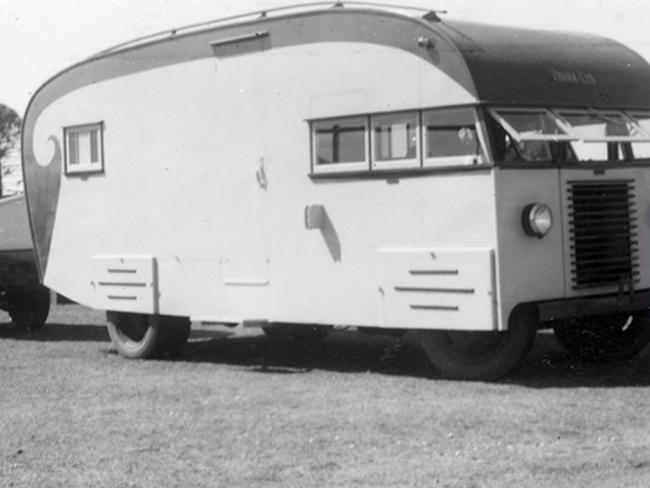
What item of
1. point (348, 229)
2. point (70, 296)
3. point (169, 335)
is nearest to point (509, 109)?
point (348, 229)

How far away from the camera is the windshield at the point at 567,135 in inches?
366

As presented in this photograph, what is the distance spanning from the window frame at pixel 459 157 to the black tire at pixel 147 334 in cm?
365

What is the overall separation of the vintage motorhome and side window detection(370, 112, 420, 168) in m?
0.02

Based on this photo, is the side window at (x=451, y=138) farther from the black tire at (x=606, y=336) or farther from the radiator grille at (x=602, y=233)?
the black tire at (x=606, y=336)

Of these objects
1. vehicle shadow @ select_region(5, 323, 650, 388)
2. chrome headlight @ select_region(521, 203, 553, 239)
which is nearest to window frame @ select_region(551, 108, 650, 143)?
chrome headlight @ select_region(521, 203, 553, 239)

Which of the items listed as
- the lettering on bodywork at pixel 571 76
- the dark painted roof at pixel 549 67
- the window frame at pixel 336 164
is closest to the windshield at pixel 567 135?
the dark painted roof at pixel 549 67

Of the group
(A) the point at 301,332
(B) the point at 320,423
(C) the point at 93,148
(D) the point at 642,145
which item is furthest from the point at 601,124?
(C) the point at 93,148

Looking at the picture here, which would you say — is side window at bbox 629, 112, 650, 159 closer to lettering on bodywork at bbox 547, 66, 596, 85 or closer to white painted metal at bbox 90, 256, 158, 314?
lettering on bodywork at bbox 547, 66, 596, 85

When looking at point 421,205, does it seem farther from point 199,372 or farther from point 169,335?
point 169,335

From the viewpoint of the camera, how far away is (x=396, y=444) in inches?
285

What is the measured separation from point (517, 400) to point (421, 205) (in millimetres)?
1732

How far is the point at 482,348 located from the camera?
9.84 meters

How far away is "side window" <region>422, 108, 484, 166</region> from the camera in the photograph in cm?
933

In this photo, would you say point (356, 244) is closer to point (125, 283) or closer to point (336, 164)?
point (336, 164)
